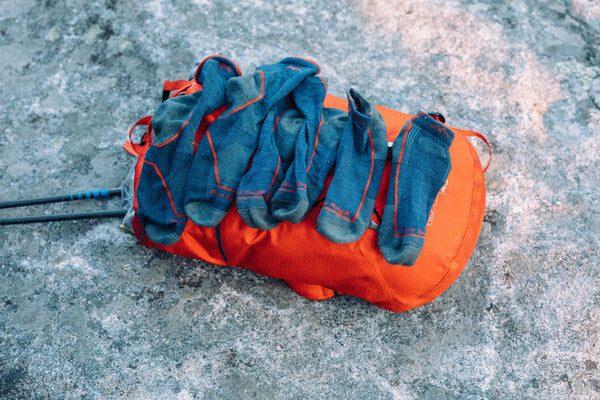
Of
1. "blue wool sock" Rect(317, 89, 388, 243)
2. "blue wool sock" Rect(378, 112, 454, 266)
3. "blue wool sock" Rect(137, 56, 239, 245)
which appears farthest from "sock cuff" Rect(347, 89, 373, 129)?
"blue wool sock" Rect(137, 56, 239, 245)

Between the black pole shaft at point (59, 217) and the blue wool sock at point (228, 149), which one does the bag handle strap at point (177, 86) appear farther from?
the black pole shaft at point (59, 217)

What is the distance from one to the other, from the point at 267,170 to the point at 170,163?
35cm

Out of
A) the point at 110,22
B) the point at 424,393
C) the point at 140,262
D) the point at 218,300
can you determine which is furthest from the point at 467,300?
the point at 110,22

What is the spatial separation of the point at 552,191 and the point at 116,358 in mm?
1802

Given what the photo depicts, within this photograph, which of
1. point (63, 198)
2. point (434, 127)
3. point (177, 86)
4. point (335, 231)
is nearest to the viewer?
point (335, 231)

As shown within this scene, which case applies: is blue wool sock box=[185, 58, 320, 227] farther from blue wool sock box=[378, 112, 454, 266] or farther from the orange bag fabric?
blue wool sock box=[378, 112, 454, 266]

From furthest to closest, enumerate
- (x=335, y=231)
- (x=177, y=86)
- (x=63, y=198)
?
(x=63, y=198) < (x=177, y=86) < (x=335, y=231)

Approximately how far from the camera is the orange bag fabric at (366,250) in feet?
5.36

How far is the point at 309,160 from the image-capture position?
164cm

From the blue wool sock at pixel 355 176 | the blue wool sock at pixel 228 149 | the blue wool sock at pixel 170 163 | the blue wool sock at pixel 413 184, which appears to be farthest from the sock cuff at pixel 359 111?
the blue wool sock at pixel 170 163

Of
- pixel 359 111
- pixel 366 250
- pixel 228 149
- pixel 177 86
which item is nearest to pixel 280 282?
pixel 366 250

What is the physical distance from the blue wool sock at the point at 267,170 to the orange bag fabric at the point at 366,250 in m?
0.09

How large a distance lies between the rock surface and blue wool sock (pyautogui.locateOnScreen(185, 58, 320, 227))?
376 mm

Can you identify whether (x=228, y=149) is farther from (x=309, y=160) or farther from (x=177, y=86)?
(x=177, y=86)
